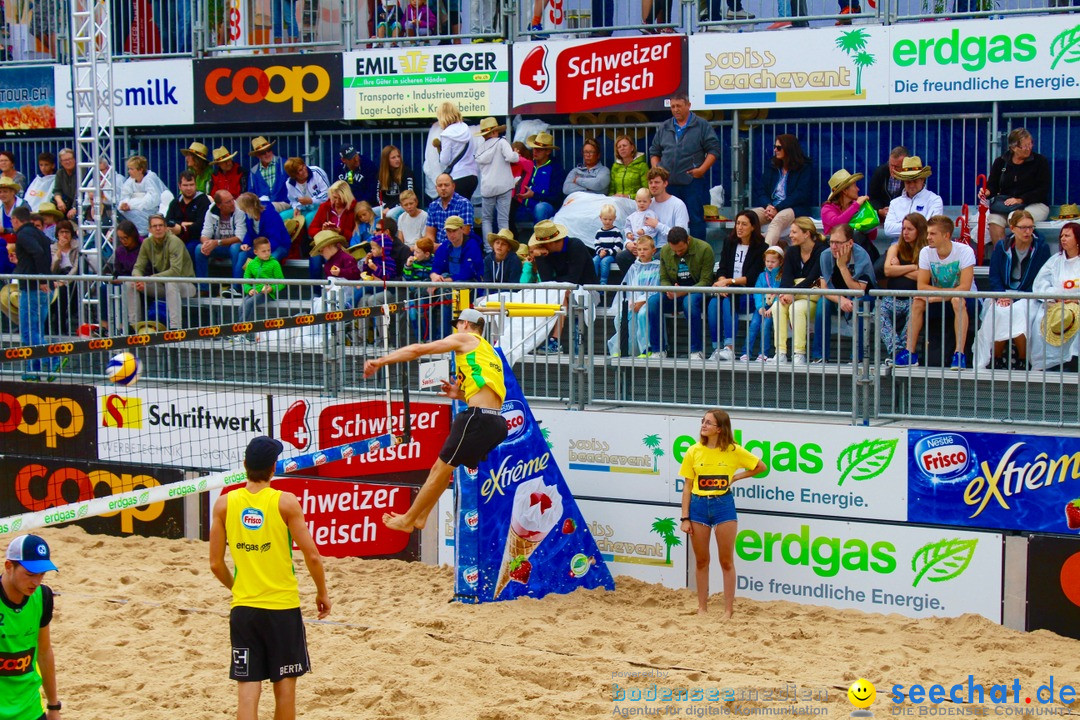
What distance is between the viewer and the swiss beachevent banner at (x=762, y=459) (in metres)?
9.45

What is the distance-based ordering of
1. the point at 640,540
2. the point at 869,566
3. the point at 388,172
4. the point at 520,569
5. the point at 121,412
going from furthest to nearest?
the point at 388,172 < the point at 121,412 < the point at 640,540 < the point at 520,569 < the point at 869,566

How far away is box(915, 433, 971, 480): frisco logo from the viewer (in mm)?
9180

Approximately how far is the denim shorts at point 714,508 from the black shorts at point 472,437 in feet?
4.89

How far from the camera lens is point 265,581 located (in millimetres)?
6785

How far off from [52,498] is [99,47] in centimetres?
527

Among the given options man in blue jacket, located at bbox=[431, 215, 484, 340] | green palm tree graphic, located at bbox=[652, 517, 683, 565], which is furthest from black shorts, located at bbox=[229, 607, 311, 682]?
man in blue jacket, located at bbox=[431, 215, 484, 340]

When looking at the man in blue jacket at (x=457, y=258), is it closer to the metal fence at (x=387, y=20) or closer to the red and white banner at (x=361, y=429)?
the red and white banner at (x=361, y=429)

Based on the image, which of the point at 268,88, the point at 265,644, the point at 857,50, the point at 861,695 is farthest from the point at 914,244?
the point at 268,88

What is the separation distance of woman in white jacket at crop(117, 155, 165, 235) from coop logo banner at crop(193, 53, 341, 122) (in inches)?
36.3

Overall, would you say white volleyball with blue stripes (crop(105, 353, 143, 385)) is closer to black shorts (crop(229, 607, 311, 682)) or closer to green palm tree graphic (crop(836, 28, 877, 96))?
black shorts (crop(229, 607, 311, 682))

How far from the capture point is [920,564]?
9.36 meters

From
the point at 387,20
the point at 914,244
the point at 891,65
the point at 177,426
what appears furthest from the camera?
the point at 387,20

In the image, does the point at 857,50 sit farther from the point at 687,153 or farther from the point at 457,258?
the point at 457,258

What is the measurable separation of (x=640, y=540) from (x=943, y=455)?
2.37 metres
